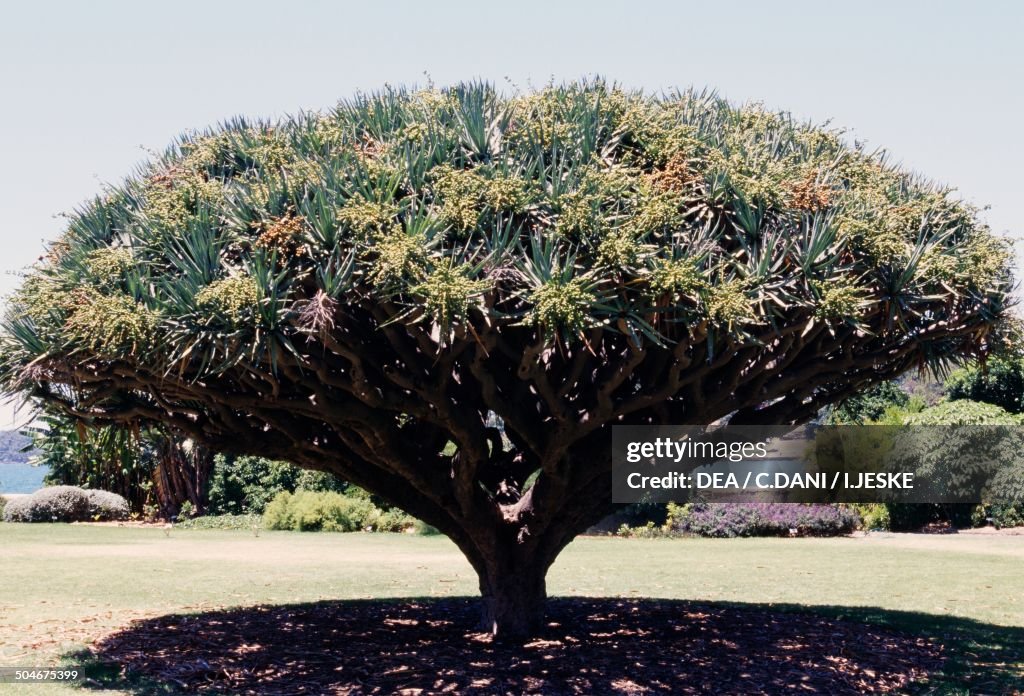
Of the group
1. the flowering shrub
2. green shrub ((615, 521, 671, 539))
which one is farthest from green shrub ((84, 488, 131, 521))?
the flowering shrub

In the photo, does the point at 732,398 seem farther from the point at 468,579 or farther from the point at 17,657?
the point at 468,579

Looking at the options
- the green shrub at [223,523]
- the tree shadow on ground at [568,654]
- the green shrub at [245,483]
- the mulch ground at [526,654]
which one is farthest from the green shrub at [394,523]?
the mulch ground at [526,654]

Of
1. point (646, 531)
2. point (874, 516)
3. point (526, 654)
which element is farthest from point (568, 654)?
point (874, 516)

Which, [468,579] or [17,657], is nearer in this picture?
[17,657]

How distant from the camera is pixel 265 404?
8.99 m

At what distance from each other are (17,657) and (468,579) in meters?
9.02

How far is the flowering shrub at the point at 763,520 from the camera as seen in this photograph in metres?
27.6

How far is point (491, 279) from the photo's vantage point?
297 inches

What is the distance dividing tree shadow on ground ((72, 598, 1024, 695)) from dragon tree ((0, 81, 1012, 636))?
164 cm

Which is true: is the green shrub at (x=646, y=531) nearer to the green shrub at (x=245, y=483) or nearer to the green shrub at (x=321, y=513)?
the green shrub at (x=321, y=513)

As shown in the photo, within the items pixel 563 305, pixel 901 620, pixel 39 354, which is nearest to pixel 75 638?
pixel 39 354

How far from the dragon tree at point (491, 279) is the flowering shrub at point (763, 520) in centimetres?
1757

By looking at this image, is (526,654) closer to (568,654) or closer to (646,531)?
(568,654)

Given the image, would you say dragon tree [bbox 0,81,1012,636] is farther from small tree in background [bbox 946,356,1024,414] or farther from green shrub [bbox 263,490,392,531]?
small tree in background [bbox 946,356,1024,414]
